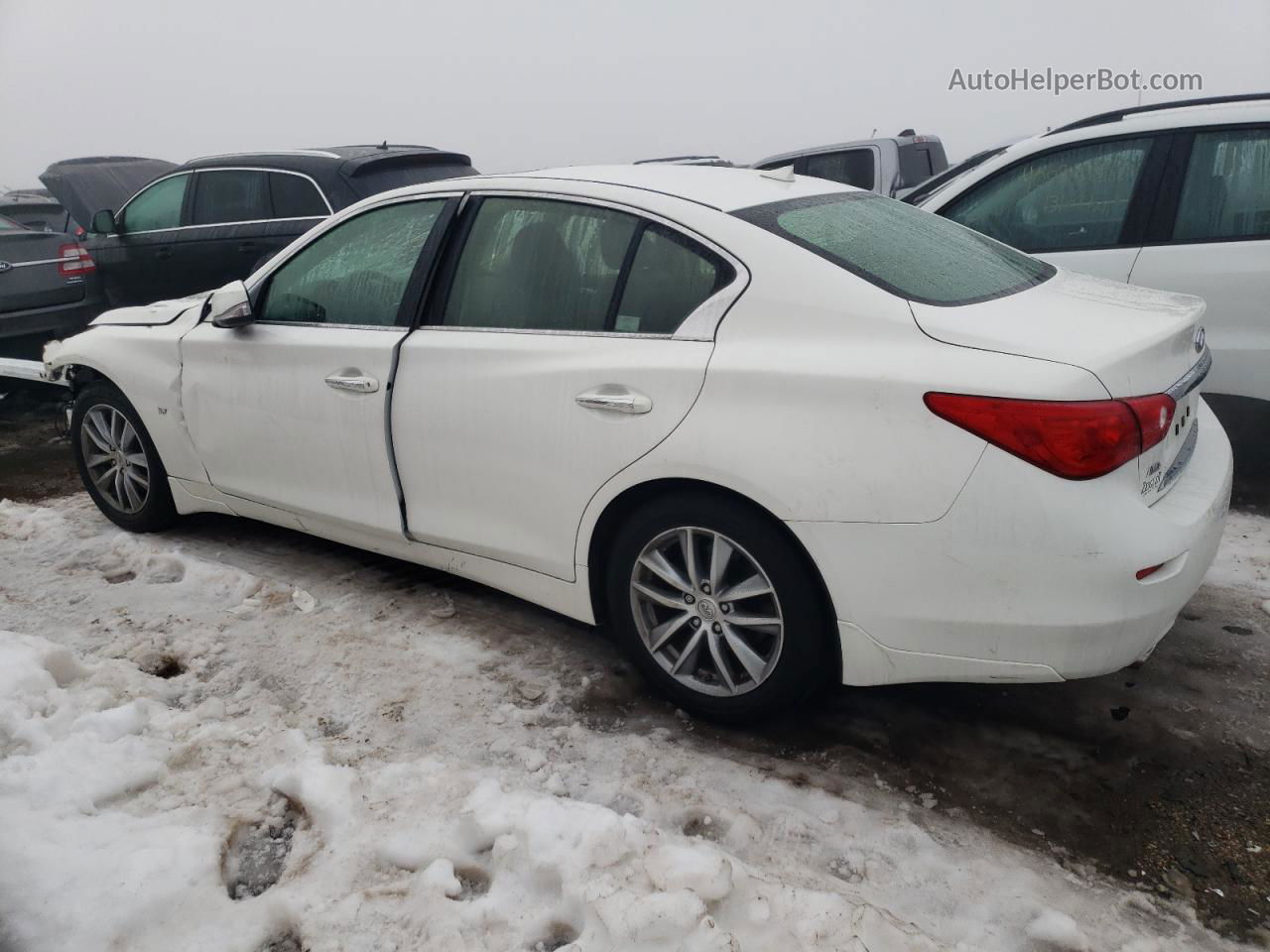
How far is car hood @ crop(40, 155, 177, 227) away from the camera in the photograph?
1055cm

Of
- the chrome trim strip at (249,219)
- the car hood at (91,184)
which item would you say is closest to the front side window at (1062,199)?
the chrome trim strip at (249,219)

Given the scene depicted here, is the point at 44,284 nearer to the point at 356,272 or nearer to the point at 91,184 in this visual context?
the point at 91,184

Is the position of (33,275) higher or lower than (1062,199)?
lower

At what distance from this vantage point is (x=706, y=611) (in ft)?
9.39

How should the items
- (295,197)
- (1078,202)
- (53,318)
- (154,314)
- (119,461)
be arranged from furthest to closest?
(53,318)
(295,197)
(1078,202)
(119,461)
(154,314)

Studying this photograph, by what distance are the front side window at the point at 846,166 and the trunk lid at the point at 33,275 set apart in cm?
724

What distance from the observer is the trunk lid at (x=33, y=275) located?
289 inches

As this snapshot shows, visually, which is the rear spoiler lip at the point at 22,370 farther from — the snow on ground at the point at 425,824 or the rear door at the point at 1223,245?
the rear door at the point at 1223,245

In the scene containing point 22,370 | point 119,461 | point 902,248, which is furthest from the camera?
point 22,370

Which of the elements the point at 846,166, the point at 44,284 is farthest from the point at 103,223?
the point at 846,166

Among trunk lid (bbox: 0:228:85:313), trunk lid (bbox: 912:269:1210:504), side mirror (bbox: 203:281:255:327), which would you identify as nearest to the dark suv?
trunk lid (bbox: 0:228:85:313)

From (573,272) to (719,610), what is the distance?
3.72ft

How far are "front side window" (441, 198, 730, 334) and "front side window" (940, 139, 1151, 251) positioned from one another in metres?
2.64

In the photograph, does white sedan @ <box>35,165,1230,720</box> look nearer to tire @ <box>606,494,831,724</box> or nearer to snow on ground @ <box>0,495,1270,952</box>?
tire @ <box>606,494,831,724</box>
